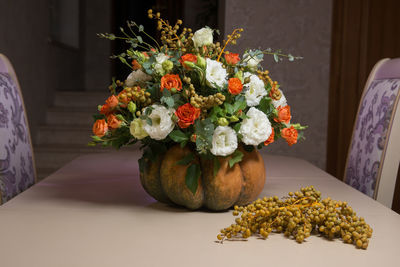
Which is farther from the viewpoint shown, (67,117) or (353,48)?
(67,117)

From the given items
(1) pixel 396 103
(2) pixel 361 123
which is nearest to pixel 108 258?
(1) pixel 396 103

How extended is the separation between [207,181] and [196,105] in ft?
0.54

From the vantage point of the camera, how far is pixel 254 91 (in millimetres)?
1039

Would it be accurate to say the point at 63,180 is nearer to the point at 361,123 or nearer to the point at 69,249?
the point at 69,249

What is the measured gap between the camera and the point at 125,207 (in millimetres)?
1097

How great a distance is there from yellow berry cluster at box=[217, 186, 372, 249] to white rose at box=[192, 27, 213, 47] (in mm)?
378

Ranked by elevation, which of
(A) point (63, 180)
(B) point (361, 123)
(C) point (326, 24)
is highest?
(C) point (326, 24)

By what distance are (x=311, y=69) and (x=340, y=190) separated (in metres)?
2.19

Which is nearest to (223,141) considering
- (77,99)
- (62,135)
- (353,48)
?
(353,48)

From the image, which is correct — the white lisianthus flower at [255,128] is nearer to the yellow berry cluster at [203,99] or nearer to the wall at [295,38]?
the yellow berry cluster at [203,99]

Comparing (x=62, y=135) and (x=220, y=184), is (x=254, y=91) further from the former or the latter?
(x=62, y=135)

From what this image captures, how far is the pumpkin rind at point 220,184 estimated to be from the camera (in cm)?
101

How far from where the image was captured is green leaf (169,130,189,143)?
0.98 m

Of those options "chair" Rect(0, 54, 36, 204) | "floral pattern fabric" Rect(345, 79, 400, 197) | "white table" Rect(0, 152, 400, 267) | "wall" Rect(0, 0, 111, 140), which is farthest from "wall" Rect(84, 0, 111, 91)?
"white table" Rect(0, 152, 400, 267)
